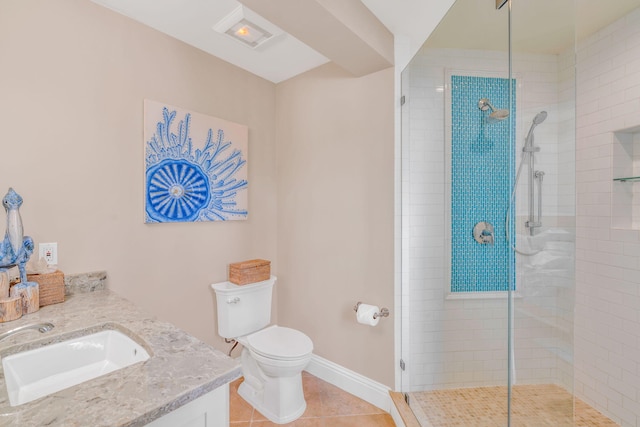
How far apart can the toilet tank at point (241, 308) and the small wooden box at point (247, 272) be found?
1.2 inches

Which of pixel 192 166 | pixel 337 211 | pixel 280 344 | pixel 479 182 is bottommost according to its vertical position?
pixel 280 344

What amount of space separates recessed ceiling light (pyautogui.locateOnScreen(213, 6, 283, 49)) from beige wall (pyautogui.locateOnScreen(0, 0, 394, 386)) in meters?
0.35

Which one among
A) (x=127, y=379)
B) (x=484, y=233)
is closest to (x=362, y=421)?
(x=484, y=233)

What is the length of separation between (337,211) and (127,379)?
161 cm

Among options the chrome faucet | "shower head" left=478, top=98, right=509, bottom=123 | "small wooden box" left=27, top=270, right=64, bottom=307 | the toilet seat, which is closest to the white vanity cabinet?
the chrome faucet

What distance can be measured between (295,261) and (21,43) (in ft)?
6.47

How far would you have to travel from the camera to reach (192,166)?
1.97 metres

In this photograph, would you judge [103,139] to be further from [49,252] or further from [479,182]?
[479,182]

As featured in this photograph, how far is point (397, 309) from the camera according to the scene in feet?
6.11

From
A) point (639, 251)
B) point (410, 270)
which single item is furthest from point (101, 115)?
point (639, 251)

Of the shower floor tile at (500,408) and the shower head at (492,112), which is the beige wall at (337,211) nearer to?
the shower floor tile at (500,408)

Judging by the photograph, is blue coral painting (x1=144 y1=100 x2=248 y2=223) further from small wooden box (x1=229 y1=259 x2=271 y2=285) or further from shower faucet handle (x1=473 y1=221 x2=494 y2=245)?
shower faucet handle (x1=473 y1=221 x2=494 y2=245)

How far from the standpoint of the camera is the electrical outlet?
1.42 metres

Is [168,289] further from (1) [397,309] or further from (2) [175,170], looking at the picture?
(1) [397,309]
